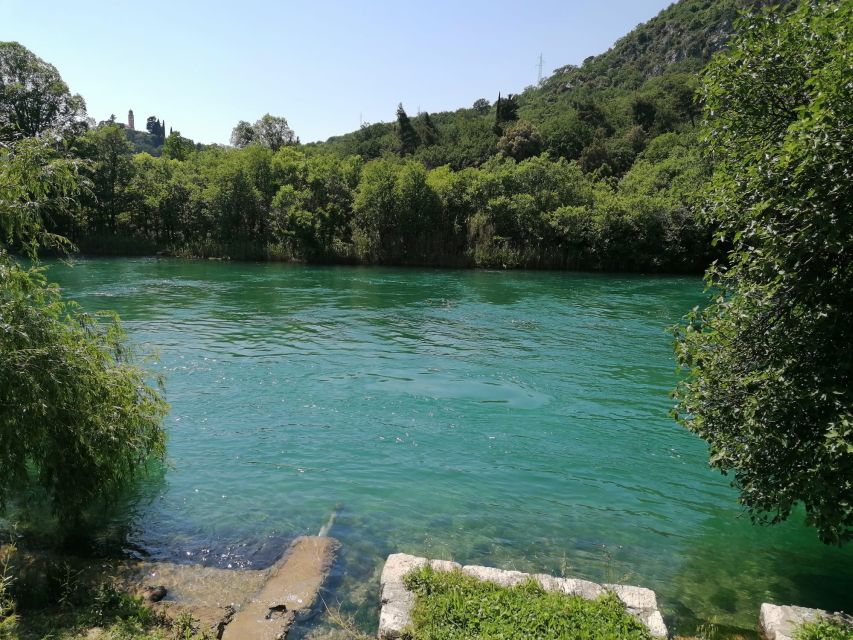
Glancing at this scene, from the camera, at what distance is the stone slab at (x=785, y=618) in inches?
235

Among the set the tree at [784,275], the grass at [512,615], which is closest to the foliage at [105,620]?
the grass at [512,615]

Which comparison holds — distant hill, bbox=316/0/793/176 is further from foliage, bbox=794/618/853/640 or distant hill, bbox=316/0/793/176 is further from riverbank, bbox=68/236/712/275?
foliage, bbox=794/618/853/640

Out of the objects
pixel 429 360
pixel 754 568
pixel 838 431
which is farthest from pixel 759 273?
pixel 429 360

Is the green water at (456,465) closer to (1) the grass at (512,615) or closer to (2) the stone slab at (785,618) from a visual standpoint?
(2) the stone slab at (785,618)

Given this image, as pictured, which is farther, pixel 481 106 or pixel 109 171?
pixel 481 106

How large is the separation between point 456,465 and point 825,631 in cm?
702

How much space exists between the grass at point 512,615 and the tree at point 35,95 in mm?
69566

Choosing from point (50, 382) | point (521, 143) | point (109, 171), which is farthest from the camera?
point (521, 143)

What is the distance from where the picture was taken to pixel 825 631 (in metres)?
5.60

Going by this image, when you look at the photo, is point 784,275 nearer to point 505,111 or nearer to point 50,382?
point 50,382

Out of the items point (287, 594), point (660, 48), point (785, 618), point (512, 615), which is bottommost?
point (287, 594)

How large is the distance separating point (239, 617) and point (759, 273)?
7.62m

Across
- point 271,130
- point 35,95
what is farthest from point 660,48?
point 35,95

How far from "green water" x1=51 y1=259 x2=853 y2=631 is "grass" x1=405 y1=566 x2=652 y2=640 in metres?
1.24
